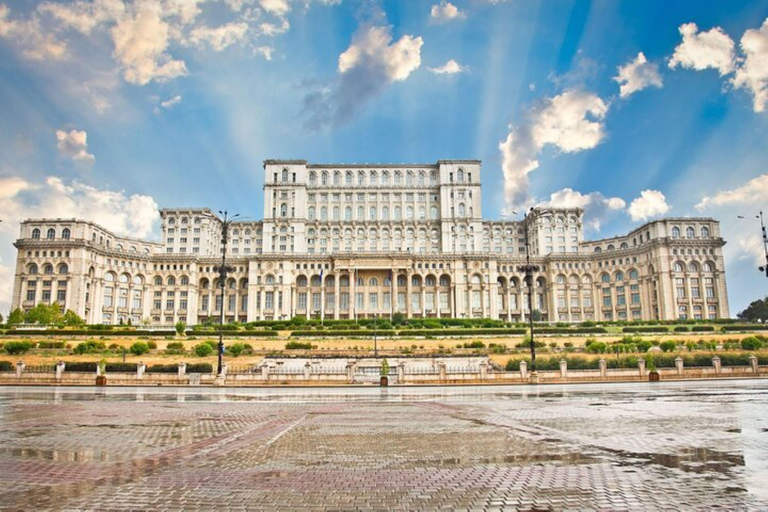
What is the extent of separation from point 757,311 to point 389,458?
118410 mm

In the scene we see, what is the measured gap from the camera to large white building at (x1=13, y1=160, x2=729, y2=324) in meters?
101

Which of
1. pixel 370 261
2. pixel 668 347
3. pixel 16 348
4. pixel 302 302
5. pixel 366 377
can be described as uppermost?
pixel 370 261

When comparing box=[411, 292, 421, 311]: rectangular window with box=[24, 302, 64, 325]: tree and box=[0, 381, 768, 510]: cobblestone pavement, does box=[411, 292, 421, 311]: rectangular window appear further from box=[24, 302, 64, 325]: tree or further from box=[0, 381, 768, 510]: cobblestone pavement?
box=[0, 381, 768, 510]: cobblestone pavement

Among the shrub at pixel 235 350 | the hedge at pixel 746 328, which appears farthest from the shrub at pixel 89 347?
the hedge at pixel 746 328

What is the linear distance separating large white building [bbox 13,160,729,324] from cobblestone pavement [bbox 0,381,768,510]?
85.9 m

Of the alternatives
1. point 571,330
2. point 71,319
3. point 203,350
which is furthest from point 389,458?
point 71,319

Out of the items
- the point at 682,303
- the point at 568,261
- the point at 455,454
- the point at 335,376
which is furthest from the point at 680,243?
the point at 455,454

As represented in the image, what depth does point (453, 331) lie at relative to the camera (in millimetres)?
68000

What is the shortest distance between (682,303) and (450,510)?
108503mm

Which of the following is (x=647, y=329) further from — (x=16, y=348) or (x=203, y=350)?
(x=16, y=348)

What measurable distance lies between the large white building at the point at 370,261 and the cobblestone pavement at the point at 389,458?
282 ft

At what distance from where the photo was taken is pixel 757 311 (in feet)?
340

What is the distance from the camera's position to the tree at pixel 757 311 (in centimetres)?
10105

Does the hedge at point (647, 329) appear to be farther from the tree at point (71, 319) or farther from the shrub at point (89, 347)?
the tree at point (71, 319)
